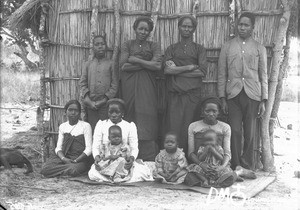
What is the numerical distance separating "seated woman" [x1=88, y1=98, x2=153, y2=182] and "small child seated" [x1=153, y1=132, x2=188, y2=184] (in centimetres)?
18

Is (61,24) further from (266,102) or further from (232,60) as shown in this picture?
(266,102)

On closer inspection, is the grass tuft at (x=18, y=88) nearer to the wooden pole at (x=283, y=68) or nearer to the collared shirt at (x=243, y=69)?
the collared shirt at (x=243, y=69)

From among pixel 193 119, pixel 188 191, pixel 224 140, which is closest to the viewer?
pixel 188 191

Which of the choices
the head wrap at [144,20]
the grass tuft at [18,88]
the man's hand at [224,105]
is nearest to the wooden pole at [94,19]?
the head wrap at [144,20]

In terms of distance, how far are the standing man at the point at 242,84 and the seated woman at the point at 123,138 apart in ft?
3.90

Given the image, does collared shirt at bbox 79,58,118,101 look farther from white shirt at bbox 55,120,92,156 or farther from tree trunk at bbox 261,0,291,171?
tree trunk at bbox 261,0,291,171

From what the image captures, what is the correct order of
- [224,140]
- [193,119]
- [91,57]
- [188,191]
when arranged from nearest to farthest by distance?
[188,191], [224,140], [193,119], [91,57]

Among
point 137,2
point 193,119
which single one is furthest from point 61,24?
point 193,119

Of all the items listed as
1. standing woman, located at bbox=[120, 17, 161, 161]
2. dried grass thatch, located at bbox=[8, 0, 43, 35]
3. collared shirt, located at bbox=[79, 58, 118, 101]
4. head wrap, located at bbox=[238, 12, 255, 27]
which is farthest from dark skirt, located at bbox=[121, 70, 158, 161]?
dried grass thatch, located at bbox=[8, 0, 43, 35]

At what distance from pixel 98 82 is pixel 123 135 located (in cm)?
83

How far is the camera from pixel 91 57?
19.7 feet

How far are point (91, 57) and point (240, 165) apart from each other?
2397 mm

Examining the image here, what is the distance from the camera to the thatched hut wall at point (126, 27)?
231 inches

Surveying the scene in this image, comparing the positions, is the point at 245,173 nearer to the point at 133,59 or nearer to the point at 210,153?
the point at 210,153
